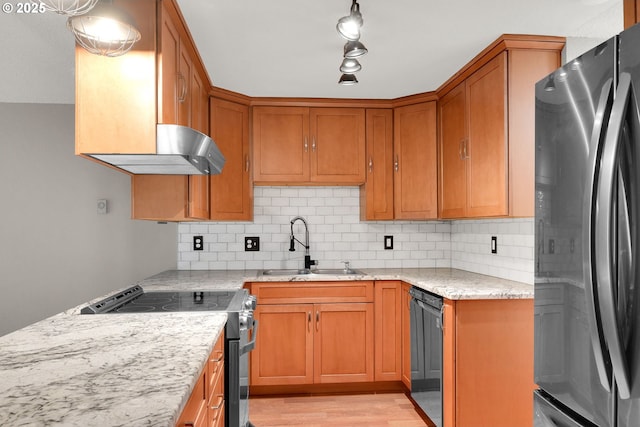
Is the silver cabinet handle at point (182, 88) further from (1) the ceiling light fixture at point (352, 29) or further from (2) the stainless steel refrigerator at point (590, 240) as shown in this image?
(2) the stainless steel refrigerator at point (590, 240)

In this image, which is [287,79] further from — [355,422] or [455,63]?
[355,422]

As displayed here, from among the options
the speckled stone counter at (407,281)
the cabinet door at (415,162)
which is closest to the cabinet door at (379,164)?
the cabinet door at (415,162)

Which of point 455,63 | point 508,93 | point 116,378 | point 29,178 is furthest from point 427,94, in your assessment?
point 29,178

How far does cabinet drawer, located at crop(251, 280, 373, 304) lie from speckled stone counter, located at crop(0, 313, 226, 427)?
1.46 m

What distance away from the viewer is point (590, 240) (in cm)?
122

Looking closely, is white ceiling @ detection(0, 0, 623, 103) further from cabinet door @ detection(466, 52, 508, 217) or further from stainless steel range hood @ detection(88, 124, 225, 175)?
stainless steel range hood @ detection(88, 124, 225, 175)

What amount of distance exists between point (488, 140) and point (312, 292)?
5.32 ft

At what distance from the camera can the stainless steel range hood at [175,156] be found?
6.21 feet

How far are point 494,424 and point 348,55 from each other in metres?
2.08

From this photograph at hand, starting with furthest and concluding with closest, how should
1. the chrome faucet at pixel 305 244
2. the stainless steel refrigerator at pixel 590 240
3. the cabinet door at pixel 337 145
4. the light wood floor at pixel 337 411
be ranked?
the chrome faucet at pixel 305 244, the cabinet door at pixel 337 145, the light wood floor at pixel 337 411, the stainless steel refrigerator at pixel 590 240

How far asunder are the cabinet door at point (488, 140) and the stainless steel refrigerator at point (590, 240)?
906 mm

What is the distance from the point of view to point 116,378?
1.06 meters

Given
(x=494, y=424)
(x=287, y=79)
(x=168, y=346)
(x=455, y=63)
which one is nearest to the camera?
(x=168, y=346)


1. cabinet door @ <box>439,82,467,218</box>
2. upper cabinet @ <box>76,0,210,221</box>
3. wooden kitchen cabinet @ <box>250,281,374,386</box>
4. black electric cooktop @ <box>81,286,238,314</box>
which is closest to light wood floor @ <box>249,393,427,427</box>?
wooden kitchen cabinet @ <box>250,281,374,386</box>
